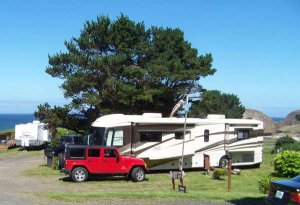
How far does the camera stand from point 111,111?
35.7 m

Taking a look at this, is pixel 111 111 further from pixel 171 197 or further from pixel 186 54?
pixel 171 197

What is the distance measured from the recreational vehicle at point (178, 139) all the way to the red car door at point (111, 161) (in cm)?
215

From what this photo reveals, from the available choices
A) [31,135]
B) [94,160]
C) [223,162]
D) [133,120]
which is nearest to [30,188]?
[94,160]

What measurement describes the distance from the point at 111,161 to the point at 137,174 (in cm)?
127

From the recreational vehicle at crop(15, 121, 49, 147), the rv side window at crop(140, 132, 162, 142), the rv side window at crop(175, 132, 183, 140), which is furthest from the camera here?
the recreational vehicle at crop(15, 121, 49, 147)

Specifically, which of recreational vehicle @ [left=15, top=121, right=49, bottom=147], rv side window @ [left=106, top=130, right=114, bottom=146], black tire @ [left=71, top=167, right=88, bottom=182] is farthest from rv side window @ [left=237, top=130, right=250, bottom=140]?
recreational vehicle @ [left=15, top=121, right=49, bottom=147]

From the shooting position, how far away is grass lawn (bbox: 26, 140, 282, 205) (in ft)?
44.1

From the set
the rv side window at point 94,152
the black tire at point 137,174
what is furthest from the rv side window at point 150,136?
the rv side window at point 94,152

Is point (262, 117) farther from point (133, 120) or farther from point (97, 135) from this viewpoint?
point (97, 135)

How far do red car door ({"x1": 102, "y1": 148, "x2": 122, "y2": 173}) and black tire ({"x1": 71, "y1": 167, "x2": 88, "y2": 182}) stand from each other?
0.84 m

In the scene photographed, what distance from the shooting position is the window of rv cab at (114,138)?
76.4 feet

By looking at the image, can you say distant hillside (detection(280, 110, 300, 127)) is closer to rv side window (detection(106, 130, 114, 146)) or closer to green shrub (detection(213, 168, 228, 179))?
green shrub (detection(213, 168, 228, 179))

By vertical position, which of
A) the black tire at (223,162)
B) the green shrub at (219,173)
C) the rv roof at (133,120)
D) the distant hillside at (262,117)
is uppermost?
the distant hillside at (262,117)

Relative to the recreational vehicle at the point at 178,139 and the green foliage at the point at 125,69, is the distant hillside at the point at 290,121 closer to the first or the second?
the green foliage at the point at 125,69
